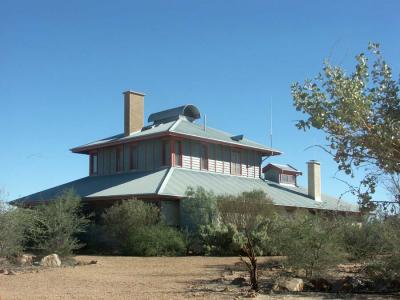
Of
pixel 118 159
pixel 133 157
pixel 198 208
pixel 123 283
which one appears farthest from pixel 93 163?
pixel 123 283

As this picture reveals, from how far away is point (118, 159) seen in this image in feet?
123

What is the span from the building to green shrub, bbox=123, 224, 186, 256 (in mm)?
2399

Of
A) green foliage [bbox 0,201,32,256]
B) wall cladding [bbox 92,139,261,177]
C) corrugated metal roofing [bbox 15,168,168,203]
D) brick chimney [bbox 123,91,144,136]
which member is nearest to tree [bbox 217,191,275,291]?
corrugated metal roofing [bbox 15,168,168,203]

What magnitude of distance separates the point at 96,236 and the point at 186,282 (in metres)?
17.1

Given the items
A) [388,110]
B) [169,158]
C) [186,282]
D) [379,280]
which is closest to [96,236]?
[169,158]

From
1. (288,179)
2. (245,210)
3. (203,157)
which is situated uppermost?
(203,157)

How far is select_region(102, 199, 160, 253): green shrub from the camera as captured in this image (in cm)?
2767

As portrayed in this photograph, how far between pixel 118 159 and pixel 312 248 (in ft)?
81.5

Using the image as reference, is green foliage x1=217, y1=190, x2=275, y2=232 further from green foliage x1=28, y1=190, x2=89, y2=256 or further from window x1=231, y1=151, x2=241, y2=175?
window x1=231, y1=151, x2=241, y2=175

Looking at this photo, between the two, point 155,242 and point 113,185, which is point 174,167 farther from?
point 155,242

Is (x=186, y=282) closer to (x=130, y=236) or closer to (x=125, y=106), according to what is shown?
(x=130, y=236)

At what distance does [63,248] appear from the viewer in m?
22.9

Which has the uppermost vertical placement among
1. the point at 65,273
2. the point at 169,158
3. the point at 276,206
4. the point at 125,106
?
the point at 125,106

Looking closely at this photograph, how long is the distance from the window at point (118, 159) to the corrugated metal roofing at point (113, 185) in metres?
0.58
